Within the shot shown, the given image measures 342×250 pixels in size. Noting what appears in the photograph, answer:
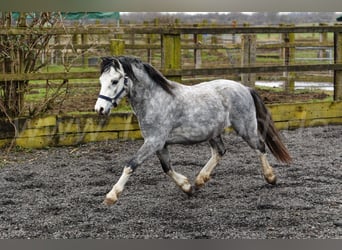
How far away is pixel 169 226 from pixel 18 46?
303 cm

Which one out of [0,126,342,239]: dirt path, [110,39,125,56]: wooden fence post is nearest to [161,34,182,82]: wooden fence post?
[110,39,125,56]: wooden fence post

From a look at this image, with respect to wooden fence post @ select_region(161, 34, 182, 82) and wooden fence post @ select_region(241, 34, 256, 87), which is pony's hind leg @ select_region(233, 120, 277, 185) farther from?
wooden fence post @ select_region(241, 34, 256, 87)

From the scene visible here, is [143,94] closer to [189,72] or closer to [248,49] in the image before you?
[189,72]

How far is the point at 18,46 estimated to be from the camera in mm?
5246

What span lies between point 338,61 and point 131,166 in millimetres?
4163

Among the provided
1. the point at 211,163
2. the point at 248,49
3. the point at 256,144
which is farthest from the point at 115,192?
the point at 248,49

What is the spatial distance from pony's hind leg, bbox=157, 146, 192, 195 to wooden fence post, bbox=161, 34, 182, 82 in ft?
6.98

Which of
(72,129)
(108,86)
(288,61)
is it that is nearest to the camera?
(108,86)

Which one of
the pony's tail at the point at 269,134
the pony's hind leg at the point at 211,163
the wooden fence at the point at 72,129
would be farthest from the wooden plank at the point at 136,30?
the pony's hind leg at the point at 211,163

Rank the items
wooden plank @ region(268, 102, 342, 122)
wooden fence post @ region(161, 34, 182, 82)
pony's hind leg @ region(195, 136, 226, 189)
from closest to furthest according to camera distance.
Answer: pony's hind leg @ region(195, 136, 226, 189) < wooden fence post @ region(161, 34, 182, 82) < wooden plank @ region(268, 102, 342, 122)

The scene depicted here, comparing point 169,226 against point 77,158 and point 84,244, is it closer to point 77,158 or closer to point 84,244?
point 84,244

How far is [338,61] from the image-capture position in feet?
21.3

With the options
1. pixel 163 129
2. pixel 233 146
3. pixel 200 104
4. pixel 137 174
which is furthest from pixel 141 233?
pixel 233 146

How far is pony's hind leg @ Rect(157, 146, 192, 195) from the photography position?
3.48 m
